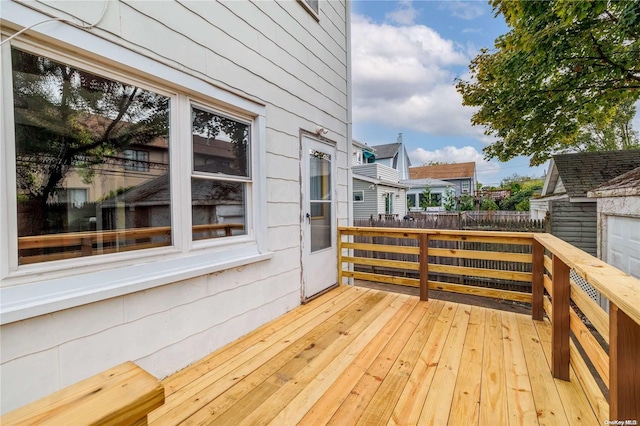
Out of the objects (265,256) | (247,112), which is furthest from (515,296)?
(247,112)

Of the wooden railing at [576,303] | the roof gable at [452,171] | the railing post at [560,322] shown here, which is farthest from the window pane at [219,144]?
the roof gable at [452,171]

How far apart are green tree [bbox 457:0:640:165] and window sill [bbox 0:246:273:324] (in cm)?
605

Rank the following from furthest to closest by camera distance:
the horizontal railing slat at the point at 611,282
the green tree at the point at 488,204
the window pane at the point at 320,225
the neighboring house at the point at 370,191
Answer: the green tree at the point at 488,204 → the neighboring house at the point at 370,191 → the window pane at the point at 320,225 → the horizontal railing slat at the point at 611,282

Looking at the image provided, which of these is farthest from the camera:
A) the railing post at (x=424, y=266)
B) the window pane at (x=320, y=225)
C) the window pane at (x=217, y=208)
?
the window pane at (x=320, y=225)

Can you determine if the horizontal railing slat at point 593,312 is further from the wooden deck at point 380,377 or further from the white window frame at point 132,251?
the white window frame at point 132,251

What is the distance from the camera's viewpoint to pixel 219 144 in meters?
2.36

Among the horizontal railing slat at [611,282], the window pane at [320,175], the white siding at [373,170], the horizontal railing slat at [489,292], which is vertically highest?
the white siding at [373,170]

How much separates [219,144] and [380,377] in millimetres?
2148

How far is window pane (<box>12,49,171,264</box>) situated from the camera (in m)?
1.39

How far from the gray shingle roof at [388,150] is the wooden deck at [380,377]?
20.0m

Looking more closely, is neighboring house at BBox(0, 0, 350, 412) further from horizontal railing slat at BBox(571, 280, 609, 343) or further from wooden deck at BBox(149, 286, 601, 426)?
horizontal railing slat at BBox(571, 280, 609, 343)

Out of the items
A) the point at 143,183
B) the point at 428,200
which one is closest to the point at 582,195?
the point at 143,183

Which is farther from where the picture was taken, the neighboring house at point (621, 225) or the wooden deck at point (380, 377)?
the neighboring house at point (621, 225)

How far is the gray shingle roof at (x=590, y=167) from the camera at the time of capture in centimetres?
629
